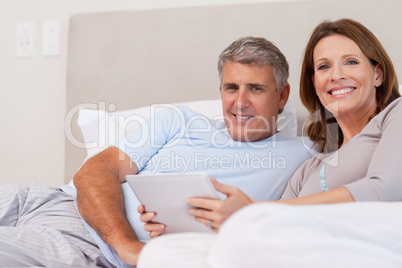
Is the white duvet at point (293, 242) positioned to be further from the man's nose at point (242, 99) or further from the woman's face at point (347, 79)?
the man's nose at point (242, 99)

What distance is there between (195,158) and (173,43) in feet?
2.03

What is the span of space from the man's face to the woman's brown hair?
4.9 inches

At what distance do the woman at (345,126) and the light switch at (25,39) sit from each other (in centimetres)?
132

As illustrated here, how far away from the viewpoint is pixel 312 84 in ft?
4.66

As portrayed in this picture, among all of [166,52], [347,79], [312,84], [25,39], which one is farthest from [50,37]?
[347,79]

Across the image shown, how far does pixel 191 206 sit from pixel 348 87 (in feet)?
1.83

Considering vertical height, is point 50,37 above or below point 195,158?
above

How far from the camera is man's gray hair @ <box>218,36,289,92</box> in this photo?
1.49 m

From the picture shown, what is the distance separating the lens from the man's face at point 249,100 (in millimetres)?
1490

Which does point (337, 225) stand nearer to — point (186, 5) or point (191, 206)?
point (191, 206)

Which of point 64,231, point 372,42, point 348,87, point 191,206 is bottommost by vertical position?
point 64,231

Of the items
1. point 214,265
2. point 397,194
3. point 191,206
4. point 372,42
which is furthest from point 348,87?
point 214,265

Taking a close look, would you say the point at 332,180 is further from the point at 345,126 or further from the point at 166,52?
the point at 166,52

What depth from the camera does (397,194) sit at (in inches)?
37.0
